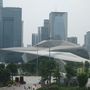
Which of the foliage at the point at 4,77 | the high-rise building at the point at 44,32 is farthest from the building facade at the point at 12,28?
the foliage at the point at 4,77

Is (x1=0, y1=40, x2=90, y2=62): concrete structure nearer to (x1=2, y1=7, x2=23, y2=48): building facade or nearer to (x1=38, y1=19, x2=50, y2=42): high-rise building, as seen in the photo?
(x1=2, y1=7, x2=23, y2=48): building facade

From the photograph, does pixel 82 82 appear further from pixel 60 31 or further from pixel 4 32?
pixel 60 31

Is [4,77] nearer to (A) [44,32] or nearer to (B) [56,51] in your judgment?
(B) [56,51]

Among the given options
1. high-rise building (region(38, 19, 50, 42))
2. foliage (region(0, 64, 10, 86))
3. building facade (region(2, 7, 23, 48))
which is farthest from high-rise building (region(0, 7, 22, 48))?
foliage (region(0, 64, 10, 86))

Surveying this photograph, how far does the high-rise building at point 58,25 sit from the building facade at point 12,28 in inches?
620

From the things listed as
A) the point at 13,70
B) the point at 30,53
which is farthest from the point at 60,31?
the point at 13,70

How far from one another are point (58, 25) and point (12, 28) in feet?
76.5

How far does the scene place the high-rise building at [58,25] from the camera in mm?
172163

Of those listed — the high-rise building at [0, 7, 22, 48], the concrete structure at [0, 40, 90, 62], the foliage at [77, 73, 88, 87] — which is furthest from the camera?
the high-rise building at [0, 7, 22, 48]

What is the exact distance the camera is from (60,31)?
573 ft

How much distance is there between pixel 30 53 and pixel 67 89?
204ft

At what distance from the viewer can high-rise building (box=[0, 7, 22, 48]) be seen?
525 feet

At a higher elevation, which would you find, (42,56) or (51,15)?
(51,15)

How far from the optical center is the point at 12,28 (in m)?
160
